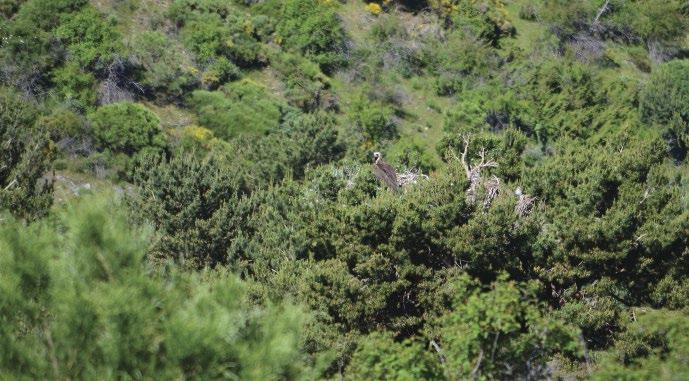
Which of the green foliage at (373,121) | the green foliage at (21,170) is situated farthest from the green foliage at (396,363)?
the green foliage at (373,121)

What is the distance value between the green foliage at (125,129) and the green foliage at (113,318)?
29770 millimetres

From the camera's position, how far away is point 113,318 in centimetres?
725

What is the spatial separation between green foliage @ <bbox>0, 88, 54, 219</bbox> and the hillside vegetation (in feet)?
0.41

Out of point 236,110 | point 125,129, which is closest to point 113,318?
point 125,129

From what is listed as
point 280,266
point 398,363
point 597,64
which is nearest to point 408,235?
point 280,266

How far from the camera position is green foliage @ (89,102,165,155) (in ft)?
121

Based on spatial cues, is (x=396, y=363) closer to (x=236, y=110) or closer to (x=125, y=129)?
(x=125, y=129)

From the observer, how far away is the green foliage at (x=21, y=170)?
2192 centimetres

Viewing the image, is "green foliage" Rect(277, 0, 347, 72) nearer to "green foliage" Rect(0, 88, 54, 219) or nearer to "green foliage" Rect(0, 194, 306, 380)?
"green foliage" Rect(0, 88, 54, 219)

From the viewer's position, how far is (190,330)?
7.23 metres

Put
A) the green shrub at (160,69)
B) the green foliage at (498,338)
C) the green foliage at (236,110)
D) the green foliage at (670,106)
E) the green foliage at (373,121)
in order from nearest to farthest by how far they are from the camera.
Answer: the green foliage at (498,338) → the green foliage at (236,110) → the green shrub at (160,69) → the green foliage at (373,121) → the green foliage at (670,106)

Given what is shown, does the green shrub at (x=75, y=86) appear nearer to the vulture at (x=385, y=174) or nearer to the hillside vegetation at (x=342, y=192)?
the hillside vegetation at (x=342, y=192)

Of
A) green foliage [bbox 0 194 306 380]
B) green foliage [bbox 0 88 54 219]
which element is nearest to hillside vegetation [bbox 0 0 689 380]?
green foliage [bbox 0 194 306 380]

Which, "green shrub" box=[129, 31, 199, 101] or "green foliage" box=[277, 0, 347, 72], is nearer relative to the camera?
"green shrub" box=[129, 31, 199, 101]
